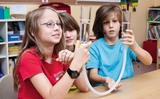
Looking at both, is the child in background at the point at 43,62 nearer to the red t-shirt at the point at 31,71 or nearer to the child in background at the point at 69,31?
the red t-shirt at the point at 31,71

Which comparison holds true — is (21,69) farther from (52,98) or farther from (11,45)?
(11,45)

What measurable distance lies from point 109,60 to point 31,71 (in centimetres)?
72

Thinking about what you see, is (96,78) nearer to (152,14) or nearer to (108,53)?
(108,53)

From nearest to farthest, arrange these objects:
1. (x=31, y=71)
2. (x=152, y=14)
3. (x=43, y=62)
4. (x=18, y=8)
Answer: (x=31, y=71) < (x=43, y=62) < (x=18, y=8) < (x=152, y=14)

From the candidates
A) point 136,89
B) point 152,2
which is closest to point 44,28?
point 136,89

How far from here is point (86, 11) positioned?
0.79m

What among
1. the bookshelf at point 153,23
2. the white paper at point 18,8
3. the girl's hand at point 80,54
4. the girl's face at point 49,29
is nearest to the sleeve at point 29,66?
the girl's face at point 49,29

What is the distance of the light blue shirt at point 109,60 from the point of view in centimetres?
144

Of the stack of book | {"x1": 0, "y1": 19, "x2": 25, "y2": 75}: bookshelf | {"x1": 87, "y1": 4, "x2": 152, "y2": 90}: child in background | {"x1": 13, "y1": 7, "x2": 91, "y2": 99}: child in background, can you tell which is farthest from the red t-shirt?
the stack of book

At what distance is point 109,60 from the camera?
146 cm

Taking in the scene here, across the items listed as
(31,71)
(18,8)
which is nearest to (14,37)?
(18,8)

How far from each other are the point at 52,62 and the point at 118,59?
586 mm

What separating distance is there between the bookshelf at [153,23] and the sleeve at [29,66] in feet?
15.0

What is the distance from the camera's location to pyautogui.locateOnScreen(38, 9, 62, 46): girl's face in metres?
1.04
